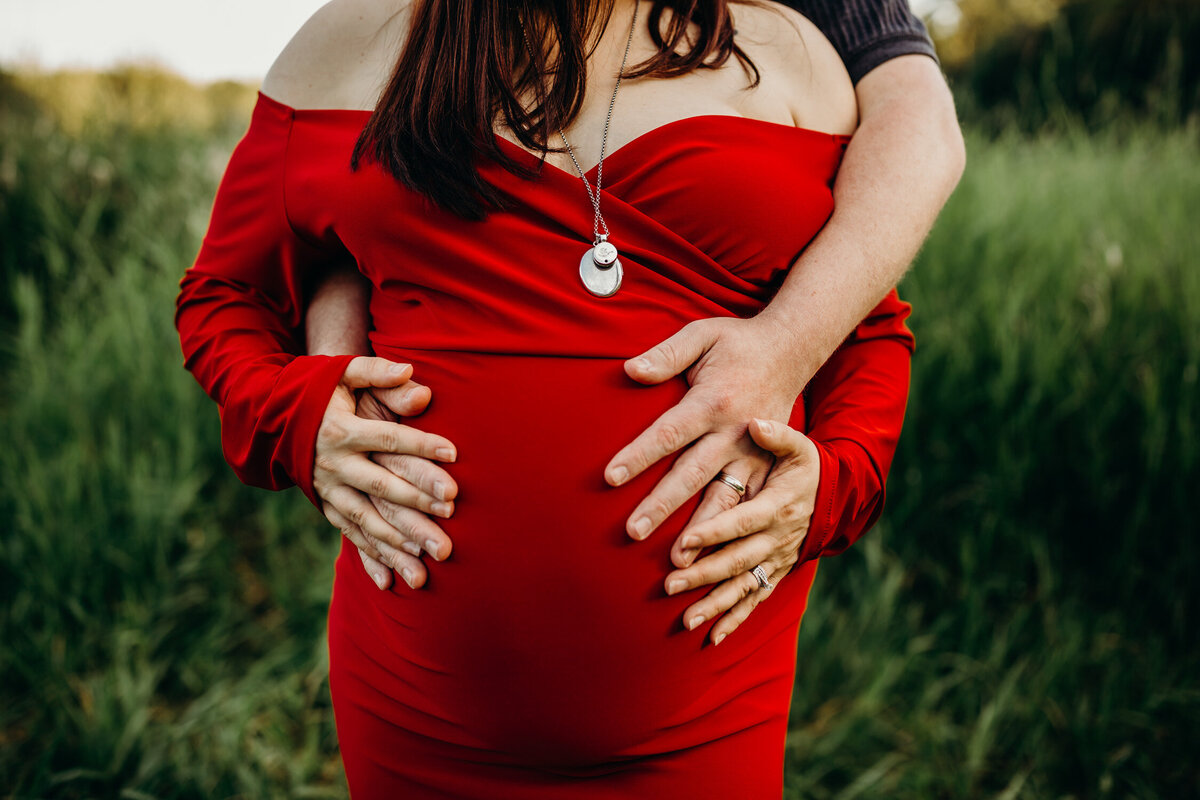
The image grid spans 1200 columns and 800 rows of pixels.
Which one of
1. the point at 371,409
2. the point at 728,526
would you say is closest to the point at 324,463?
the point at 371,409

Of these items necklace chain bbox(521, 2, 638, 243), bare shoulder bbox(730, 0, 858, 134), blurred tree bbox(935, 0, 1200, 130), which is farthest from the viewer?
blurred tree bbox(935, 0, 1200, 130)

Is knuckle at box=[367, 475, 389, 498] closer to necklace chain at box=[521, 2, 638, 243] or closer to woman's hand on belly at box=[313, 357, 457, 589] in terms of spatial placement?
woman's hand on belly at box=[313, 357, 457, 589]

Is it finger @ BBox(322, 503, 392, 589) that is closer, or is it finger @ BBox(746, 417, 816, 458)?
finger @ BBox(746, 417, 816, 458)

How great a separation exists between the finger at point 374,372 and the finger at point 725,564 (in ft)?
1.59

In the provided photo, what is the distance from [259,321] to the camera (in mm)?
1266

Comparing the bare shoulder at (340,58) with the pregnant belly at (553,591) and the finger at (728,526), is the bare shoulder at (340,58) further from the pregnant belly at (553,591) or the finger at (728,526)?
the finger at (728,526)

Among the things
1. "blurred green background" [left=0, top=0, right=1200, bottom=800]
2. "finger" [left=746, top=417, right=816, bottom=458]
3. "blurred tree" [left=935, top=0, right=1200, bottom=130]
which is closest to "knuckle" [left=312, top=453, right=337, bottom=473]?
"finger" [left=746, top=417, right=816, bottom=458]

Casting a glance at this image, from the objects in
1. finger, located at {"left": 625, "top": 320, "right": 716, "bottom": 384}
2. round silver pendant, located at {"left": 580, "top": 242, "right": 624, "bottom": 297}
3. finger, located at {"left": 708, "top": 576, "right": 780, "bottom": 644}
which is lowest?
Answer: finger, located at {"left": 708, "top": 576, "right": 780, "bottom": 644}

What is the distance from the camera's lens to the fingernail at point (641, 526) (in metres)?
1.00

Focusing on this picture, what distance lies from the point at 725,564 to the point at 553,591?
24 cm

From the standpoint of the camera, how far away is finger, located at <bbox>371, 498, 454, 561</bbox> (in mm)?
1036

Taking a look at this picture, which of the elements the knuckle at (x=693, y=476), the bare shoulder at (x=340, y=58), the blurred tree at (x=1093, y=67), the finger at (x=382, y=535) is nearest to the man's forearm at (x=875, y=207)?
the knuckle at (x=693, y=476)

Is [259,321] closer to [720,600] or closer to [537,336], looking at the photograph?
[537,336]

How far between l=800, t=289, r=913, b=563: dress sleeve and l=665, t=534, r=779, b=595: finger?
9 centimetres
